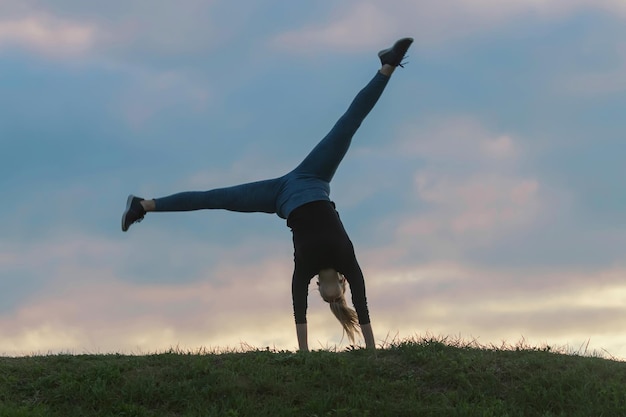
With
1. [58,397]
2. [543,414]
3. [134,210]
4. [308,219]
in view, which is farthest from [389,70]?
[58,397]

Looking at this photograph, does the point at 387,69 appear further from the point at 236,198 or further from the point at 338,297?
the point at 338,297

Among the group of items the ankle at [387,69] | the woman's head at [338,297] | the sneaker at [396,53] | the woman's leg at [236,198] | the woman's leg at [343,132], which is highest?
the sneaker at [396,53]

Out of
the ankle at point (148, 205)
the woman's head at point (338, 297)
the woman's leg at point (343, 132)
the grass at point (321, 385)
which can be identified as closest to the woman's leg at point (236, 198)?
the ankle at point (148, 205)

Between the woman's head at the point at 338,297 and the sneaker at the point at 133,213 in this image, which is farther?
the sneaker at the point at 133,213

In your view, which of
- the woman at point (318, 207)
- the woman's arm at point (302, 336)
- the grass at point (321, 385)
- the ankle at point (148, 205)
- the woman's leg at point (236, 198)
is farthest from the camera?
the ankle at point (148, 205)

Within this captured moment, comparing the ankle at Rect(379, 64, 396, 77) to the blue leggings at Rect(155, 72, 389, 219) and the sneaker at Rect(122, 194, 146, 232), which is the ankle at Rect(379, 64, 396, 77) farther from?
the sneaker at Rect(122, 194, 146, 232)

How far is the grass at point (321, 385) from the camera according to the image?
10789 millimetres

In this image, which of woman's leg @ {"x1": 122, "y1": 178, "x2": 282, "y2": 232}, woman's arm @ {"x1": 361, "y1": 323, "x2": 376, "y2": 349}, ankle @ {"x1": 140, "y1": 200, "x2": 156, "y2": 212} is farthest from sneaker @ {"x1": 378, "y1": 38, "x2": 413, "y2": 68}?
ankle @ {"x1": 140, "y1": 200, "x2": 156, "y2": 212}

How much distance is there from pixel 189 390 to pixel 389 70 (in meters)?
5.95

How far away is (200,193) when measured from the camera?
531 inches

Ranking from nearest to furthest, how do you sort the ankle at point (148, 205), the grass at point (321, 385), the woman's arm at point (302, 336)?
1. the grass at point (321, 385)
2. the woman's arm at point (302, 336)
3. the ankle at point (148, 205)

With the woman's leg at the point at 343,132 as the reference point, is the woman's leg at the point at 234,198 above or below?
below

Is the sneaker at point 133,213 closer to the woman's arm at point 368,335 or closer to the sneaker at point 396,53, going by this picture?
the woman's arm at point 368,335

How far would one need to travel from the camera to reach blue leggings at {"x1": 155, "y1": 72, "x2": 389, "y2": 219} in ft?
43.0
